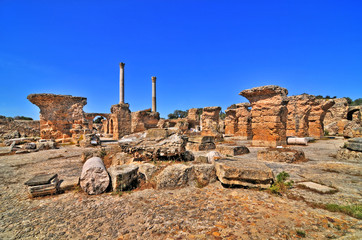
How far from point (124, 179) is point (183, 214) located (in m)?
1.56

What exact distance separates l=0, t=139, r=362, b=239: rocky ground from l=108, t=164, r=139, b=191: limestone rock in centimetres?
16

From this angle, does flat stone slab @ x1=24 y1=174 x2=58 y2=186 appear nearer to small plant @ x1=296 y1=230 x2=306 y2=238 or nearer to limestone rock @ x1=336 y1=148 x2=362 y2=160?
small plant @ x1=296 y1=230 x2=306 y2=238

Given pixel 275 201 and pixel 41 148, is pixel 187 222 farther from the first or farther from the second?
pixel 41 148

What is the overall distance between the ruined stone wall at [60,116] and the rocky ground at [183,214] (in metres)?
10.5

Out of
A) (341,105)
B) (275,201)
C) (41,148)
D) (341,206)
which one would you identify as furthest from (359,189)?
(341,105)

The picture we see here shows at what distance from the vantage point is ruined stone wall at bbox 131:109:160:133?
1808cm

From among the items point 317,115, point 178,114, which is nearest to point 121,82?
point 317,115

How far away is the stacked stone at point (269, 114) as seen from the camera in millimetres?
8742

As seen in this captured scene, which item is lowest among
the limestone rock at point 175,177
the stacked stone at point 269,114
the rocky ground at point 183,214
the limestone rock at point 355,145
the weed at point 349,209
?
the rocky ground at point 183,214

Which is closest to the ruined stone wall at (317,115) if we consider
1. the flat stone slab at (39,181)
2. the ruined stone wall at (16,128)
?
the flat stone slab at (39,181)

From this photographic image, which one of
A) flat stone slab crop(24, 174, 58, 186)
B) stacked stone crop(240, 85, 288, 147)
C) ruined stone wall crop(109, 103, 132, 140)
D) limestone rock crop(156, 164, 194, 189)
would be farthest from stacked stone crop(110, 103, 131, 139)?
limestone rock crop(156, 164, 194, 189)

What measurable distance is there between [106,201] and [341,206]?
12.2 ft

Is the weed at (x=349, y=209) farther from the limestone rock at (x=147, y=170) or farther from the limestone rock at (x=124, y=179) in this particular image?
the limestone rock at (x=124, y=179)

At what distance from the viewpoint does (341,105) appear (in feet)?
64.2
